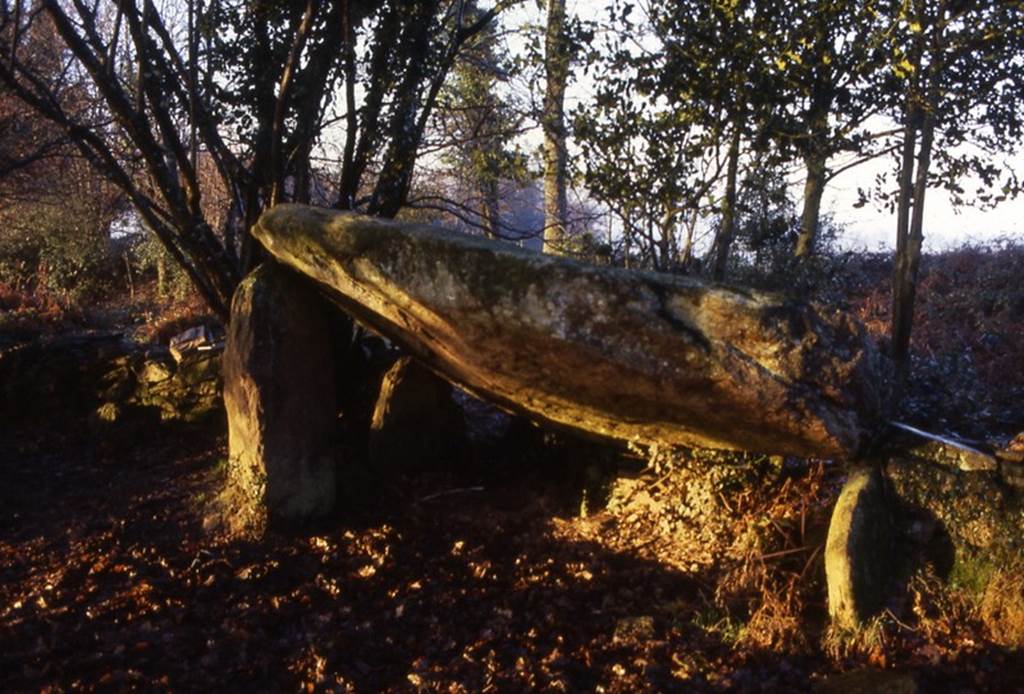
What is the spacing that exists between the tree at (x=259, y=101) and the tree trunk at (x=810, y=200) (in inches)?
114

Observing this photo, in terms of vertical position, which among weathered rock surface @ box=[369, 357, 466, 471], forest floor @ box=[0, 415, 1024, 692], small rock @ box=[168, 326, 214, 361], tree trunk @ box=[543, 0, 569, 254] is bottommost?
forest floor @ box=[0, 415, 1024, 692]

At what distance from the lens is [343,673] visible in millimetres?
4391

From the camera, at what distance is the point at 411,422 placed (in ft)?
23.0

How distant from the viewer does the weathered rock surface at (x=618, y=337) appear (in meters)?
4.43

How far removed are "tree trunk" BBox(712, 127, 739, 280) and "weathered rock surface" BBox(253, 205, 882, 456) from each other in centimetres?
175

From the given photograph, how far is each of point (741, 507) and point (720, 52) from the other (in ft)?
9.98

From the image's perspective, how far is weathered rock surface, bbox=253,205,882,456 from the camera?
443 cm

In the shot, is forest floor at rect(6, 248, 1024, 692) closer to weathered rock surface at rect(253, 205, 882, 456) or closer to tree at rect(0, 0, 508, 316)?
weathered rock surface at rect(253, 205, 882, 456)

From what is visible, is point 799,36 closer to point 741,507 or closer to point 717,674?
point 741,507

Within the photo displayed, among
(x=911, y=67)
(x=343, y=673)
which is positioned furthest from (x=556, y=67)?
(x=343, y=673)

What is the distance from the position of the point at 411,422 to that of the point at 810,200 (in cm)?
355

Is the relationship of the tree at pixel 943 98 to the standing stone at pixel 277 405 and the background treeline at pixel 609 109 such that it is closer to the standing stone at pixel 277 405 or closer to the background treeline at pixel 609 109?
the background treeline at pixel 609 109

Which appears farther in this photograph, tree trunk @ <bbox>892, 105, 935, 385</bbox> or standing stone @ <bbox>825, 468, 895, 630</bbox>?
tree trunk @ <bbox>892, 105, 935, 385</bbox>

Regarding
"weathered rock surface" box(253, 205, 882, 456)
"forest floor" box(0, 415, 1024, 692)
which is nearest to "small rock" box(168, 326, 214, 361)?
"forest floor" box(0, 415, 1024, 692)
